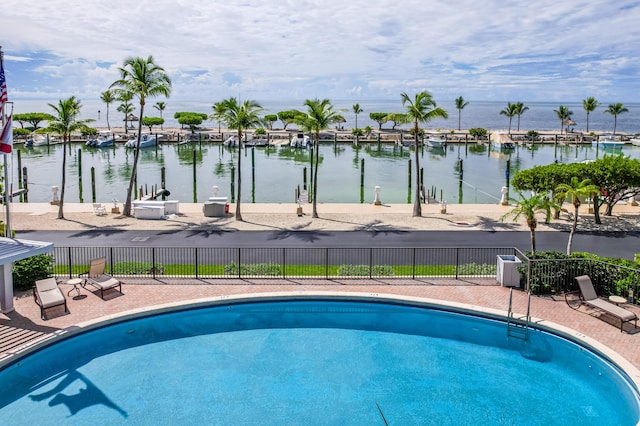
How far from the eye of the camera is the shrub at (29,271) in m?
20.3

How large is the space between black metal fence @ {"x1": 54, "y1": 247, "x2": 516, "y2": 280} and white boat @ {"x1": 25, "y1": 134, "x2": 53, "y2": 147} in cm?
8142

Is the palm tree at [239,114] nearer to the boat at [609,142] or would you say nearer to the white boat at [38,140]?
the white boat at [38,140]

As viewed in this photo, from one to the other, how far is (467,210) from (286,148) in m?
63.5

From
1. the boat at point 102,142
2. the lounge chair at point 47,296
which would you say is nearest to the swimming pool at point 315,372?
the lounge chair at point 47,296

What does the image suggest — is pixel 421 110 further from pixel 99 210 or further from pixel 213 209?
pixel 99 210

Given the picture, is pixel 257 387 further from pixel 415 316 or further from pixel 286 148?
pixel 286 148

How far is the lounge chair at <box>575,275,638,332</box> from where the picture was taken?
17.2 meters

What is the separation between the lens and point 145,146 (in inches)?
3809

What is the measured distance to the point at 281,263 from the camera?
2486 cm

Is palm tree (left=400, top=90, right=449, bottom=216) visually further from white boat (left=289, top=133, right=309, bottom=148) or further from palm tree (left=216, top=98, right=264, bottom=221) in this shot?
white boat (left=289, top=133, right=309, bottom=148)

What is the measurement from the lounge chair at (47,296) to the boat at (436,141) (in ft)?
287

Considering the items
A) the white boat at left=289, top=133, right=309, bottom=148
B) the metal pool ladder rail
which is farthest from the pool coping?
the white boat at left=289, top=133, right=309, bottom=148

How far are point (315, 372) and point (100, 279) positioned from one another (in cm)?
906

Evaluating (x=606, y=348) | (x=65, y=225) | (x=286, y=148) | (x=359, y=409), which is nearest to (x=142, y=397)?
(x=359, y=409)
